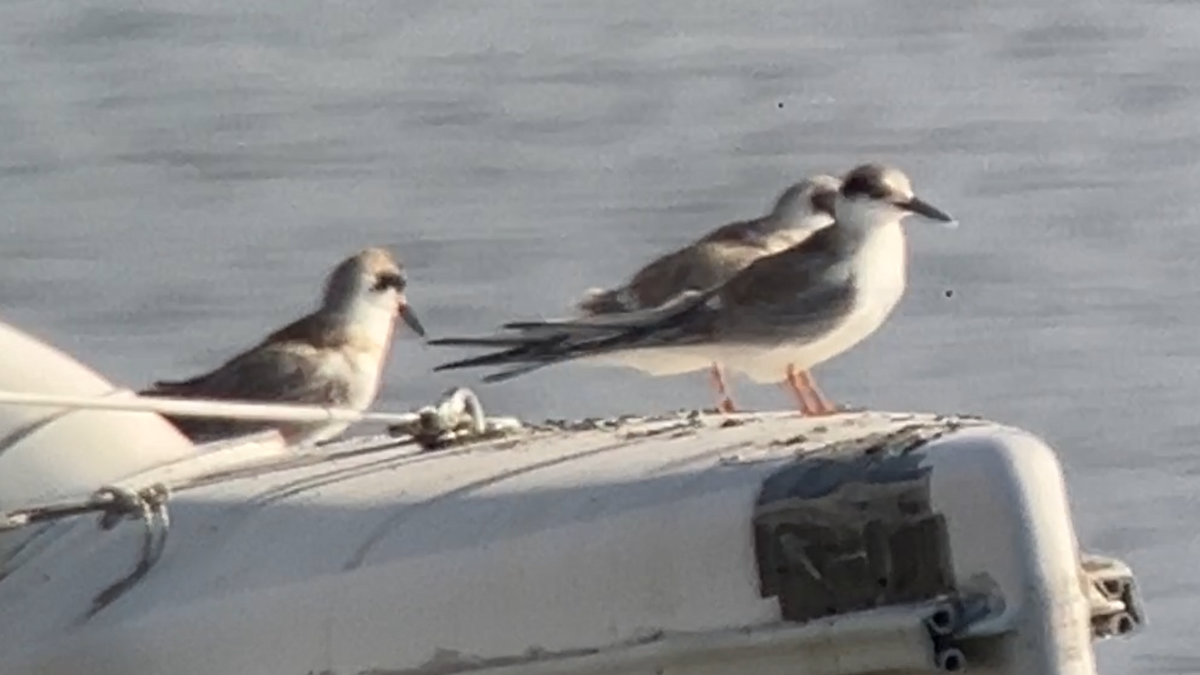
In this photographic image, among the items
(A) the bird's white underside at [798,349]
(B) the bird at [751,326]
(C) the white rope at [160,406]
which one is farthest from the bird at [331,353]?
(C) the white rope at [160,406]

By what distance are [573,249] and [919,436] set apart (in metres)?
9.31

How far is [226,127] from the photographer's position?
652 inches

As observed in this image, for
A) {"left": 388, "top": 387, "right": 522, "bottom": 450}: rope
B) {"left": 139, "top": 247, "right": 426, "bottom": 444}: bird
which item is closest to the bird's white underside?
{"left": 139, "top": 247, "right": 426, "bottom": 444}: bird

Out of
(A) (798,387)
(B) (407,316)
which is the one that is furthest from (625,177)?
(A) (798,387)

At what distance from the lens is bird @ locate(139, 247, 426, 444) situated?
9.22 metres

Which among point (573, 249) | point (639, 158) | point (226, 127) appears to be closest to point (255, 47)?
point (226, 127)

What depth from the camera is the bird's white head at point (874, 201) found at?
350 inches

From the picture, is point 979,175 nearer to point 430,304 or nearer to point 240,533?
point 430,304

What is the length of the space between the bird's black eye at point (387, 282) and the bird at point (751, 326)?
174cm

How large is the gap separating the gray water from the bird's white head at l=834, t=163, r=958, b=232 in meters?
1.54

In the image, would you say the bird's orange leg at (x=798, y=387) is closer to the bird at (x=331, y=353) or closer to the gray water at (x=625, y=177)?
the bird at (x=331, y=353)

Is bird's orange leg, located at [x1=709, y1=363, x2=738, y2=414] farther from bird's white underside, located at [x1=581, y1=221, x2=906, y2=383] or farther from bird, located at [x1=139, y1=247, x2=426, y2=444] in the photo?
bird, located at [x1=139, y1=247, x2=426, y2=444]

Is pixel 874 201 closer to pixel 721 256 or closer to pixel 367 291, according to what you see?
pixel 721 256

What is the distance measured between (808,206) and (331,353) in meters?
1.34
